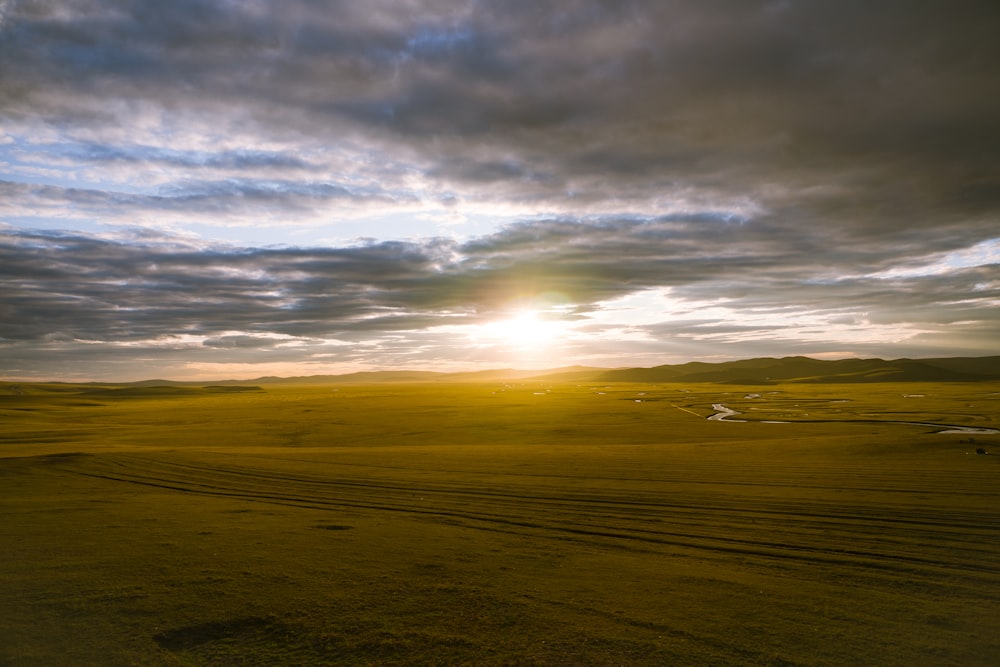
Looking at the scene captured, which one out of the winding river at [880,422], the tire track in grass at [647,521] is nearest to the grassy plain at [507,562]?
the tire track in grass at [647,521]

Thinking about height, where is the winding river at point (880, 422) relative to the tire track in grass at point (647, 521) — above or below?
below

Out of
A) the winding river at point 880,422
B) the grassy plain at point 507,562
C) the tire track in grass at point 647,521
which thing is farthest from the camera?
the winding river at point 880,422

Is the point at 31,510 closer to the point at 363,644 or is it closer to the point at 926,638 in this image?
the point at 363,644

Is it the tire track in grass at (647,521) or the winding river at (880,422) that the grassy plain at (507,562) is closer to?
the tire track in grass at (647,521)

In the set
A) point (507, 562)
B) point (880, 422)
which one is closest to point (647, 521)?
point (507, 562)

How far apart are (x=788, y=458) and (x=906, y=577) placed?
23133 millimetres

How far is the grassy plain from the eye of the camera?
10664 millimetres

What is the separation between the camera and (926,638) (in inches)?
423

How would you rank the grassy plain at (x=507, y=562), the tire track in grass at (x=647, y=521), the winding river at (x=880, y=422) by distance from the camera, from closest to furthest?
1. the grassy plain at (x=507, y=562)
2. the tire track in grass at (x=647, y=521)
3. the winding river at (x=880, y=422)

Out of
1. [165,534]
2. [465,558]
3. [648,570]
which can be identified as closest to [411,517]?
[465,558]

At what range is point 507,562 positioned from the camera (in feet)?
51.1

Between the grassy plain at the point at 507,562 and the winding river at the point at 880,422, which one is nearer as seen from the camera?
the grassy plain at the point at 507,562

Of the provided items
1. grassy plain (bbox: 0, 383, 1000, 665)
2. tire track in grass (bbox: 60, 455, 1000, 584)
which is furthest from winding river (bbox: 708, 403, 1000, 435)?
tire track in grass (bbox: 60, 455, 1000, 584)

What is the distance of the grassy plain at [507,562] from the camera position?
35.0 ft
